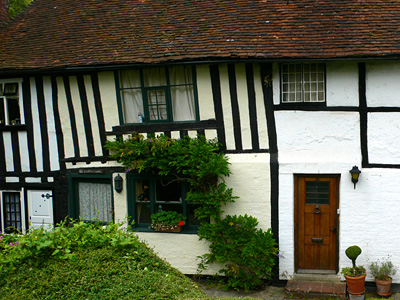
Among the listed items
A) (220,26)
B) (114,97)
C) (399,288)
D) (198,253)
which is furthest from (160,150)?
(399,288)

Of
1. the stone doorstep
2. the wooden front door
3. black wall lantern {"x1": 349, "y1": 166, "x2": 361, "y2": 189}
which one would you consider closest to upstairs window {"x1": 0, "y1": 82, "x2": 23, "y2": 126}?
the wooden front door

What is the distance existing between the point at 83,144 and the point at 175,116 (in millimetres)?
2238

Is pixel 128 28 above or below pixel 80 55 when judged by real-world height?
above

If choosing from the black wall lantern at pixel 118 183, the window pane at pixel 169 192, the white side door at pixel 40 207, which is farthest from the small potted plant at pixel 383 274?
the white side door at pixel 40 207

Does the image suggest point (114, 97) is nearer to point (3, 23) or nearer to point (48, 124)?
point (48, 124)

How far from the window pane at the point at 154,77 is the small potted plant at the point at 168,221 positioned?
277cm

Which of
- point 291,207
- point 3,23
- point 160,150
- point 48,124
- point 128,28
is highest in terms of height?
point 3,23

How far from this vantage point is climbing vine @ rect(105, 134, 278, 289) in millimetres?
8234

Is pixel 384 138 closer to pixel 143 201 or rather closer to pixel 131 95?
pixel 143 201

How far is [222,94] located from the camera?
863 cm

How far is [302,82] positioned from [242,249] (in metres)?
3.51

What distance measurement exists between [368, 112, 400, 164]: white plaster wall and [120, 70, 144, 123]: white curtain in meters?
4.70

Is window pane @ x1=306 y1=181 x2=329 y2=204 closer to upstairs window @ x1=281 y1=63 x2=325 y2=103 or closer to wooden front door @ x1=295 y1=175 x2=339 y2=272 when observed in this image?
wooden front door @ x1=295 y1=175 x2=339 y2=272

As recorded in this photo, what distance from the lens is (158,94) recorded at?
9.09 metres
